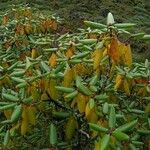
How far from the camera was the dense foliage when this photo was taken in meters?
4.07

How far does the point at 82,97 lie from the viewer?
13.4 ft

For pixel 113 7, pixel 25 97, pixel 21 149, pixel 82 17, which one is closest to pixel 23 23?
pixel 21 149

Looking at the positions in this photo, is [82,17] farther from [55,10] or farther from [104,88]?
[104,88]

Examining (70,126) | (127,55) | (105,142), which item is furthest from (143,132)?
(105,142)

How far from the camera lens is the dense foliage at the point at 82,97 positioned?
13.3 ft

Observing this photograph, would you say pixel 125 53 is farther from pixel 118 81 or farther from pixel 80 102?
pixel 80 102

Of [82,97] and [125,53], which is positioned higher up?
[125,53]

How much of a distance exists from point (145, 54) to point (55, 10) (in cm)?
507

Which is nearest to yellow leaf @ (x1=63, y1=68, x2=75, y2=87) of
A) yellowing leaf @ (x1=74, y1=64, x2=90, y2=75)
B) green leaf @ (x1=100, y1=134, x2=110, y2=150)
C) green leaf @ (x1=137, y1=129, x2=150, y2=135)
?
yellowing leaf @ (x1=74, y1=64, x2=90, y2=75)

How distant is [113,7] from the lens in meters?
16.8

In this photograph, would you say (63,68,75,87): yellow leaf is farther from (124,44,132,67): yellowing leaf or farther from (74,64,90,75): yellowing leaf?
(124,44,132,67): yellowing leaf

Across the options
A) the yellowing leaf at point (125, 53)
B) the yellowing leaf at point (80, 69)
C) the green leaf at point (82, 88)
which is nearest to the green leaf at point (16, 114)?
the green leaf at point (82, 88)


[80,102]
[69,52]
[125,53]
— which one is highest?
[125,53]

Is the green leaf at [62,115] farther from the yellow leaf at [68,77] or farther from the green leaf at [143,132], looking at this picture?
the green leaf at [143,132]
